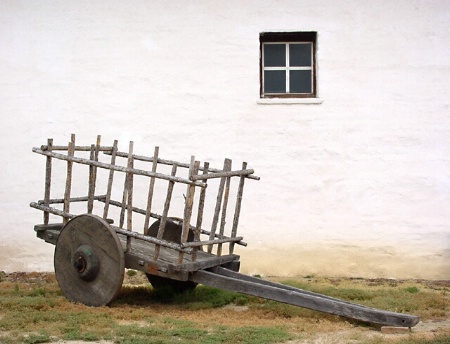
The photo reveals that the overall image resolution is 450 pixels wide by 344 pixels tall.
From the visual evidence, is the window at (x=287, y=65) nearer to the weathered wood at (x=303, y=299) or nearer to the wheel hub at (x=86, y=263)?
the weathered wood at (x=303, y=299)

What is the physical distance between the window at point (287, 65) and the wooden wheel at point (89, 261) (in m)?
3.35

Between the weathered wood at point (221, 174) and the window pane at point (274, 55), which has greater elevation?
the window pane at point (274, 55)

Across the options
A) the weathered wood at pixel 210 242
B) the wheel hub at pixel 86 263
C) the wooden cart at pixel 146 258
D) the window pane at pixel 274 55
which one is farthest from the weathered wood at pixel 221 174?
the window pane at pixel 274 55

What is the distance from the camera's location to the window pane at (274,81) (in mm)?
8297

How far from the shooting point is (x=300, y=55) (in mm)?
8336

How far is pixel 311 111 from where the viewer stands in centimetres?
805

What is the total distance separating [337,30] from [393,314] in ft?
13.9

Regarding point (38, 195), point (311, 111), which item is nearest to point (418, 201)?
point (311, 111)

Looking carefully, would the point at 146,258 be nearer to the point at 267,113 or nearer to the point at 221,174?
the point at 221,174

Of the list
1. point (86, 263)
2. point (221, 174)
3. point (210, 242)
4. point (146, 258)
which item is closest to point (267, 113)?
point (221, 174)

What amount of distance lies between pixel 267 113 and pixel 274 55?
0.84m

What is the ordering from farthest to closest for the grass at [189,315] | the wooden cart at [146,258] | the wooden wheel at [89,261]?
the wooden wheel at [89,261] → the wooden cart at [146,258] → the grass at [189,315]

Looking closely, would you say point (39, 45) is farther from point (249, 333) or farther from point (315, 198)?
point (249, 333)

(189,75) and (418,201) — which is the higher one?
A: (189,75)
